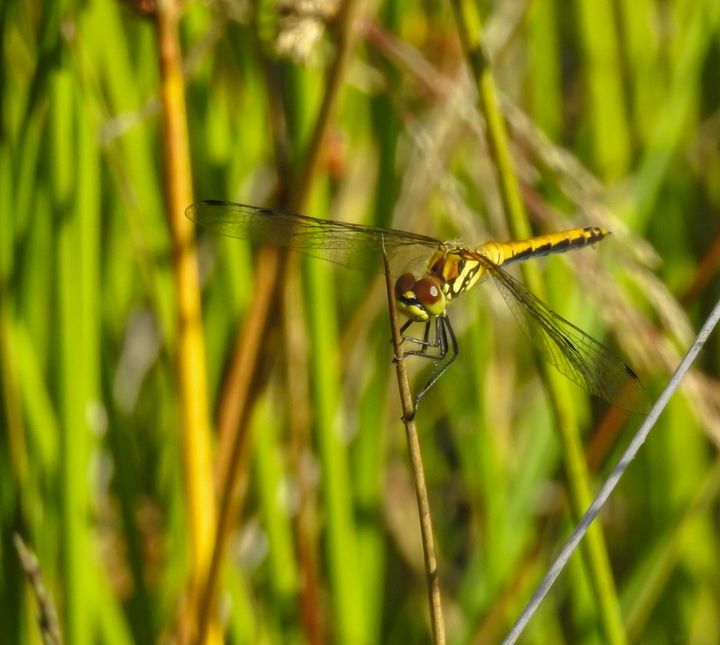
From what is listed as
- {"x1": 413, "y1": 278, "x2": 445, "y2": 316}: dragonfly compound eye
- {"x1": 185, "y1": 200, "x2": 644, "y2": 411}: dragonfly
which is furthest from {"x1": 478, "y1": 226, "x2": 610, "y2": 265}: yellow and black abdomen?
{"x1": 413, "y1": 278, "x2": 445, "y2": 316}: dragonfly compound eye

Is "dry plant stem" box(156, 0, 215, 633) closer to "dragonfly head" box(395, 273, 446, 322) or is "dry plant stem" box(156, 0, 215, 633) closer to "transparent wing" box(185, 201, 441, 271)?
"transparent wing" box(185, 201, 441, 271)

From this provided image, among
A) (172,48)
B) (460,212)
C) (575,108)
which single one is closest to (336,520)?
(460,212)

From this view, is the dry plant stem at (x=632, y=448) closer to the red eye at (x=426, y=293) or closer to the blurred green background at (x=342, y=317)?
the blurred green background at (x=342, y=317)

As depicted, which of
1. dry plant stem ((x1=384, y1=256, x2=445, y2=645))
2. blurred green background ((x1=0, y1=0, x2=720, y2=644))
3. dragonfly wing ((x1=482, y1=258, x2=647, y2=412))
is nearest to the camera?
dry plant stem ((x1=384, y1=256, x2=445, y2=645))

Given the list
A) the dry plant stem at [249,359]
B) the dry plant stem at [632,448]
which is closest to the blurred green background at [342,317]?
the dry plant stem at [249,359]

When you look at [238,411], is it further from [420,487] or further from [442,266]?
[420,487]

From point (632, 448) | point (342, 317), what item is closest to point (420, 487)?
point (632, 448)

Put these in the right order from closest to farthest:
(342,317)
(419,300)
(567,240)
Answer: (419,300)
(567,240)
(342,317)
